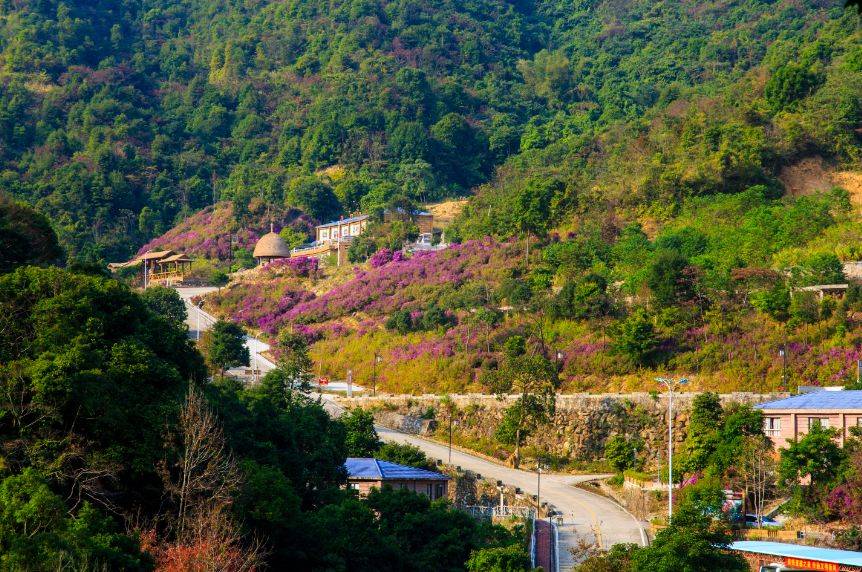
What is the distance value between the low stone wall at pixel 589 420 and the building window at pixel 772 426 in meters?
3.83

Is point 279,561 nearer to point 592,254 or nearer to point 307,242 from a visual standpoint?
point 592,254

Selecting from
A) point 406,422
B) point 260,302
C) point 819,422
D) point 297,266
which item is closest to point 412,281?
point 260,302

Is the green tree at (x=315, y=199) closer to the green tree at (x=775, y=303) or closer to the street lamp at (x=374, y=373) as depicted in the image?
the street lamp at (x=374, y=373)

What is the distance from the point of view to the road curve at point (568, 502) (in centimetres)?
4431

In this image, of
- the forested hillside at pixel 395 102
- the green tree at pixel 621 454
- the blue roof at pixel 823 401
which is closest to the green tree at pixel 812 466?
the blue roof at pixel 823 401

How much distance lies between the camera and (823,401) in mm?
48562

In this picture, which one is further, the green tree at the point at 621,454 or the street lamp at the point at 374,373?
the street lamp at the point at 374,373

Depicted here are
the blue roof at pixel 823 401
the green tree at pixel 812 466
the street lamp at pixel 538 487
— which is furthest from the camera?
the street lamp at pixel 538 487

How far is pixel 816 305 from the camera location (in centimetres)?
5900

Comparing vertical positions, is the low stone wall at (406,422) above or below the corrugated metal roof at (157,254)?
below

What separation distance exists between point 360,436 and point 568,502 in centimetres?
871

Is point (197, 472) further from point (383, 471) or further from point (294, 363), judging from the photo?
point (294, 363)

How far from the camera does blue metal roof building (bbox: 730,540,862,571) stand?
3581cm

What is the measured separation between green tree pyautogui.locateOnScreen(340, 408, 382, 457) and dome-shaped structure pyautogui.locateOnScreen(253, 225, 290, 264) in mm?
38485
